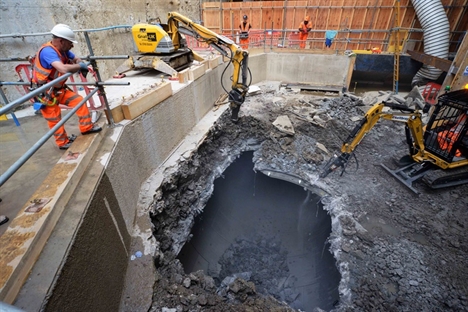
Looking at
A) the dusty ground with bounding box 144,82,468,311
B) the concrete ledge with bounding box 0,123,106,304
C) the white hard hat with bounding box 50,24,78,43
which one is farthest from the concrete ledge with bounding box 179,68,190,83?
the concrete ledge with bounding box 0,123,106,304

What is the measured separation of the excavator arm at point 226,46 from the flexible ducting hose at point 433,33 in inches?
387

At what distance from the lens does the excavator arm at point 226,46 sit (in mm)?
6723

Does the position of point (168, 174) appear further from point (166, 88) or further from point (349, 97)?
point (349, 97)

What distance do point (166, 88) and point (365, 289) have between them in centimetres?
544

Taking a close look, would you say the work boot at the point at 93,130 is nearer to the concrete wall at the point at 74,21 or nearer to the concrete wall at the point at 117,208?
the concrete wall at the point at 117,208

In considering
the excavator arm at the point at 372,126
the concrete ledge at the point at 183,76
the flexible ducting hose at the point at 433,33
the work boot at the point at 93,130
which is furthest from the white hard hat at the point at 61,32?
the flexible ducting hose at the point at 433,33

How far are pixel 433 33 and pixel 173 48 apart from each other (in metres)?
12.3

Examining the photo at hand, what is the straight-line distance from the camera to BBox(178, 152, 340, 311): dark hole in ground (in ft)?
17.4

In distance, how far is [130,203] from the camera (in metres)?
3.94

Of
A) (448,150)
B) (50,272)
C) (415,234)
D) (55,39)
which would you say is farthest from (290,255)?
(55,39)

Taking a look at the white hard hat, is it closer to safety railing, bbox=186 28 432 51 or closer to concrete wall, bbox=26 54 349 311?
concrete wall, bbox=26 54 349 311

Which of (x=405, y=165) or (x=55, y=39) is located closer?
(x=55, y=39)

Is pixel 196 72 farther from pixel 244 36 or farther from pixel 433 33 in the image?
pixel 433 33

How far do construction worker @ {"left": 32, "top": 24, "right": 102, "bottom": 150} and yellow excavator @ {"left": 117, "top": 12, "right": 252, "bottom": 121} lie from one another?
3810 mm
